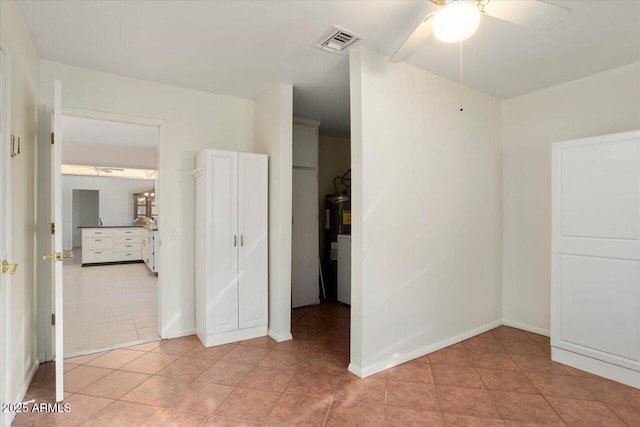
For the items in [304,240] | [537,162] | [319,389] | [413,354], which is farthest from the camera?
[304,240]

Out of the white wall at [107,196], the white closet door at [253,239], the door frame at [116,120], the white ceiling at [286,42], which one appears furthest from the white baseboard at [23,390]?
the white wall at [107,196]

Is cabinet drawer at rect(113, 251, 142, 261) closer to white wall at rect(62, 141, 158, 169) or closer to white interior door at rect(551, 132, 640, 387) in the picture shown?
white wall at rect(62, 141, 158, 169)

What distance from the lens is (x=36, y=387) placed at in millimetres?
2348

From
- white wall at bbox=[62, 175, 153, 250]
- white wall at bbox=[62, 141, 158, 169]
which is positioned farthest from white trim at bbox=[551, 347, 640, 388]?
white wall at bbox=[62, 175, 153, 250]

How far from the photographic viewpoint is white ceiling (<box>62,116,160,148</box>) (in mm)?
4639

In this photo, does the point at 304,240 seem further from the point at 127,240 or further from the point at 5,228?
the point at 127,240

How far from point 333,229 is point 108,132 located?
3772 mm

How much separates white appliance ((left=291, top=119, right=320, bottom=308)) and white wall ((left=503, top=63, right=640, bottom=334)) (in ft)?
7.70

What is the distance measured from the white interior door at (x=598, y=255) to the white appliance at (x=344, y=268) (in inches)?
93.3

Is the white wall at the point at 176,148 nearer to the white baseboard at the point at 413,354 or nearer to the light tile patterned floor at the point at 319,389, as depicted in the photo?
the light tile patterned floor at the point at 319,389

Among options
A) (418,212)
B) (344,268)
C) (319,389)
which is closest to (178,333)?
(319,389)

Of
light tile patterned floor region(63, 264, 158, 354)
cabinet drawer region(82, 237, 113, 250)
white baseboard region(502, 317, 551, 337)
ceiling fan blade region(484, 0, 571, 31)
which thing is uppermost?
ceiling fan blade region(484, 0, 571, 31)

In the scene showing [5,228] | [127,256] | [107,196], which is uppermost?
[107,196]

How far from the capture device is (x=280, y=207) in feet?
10.9
